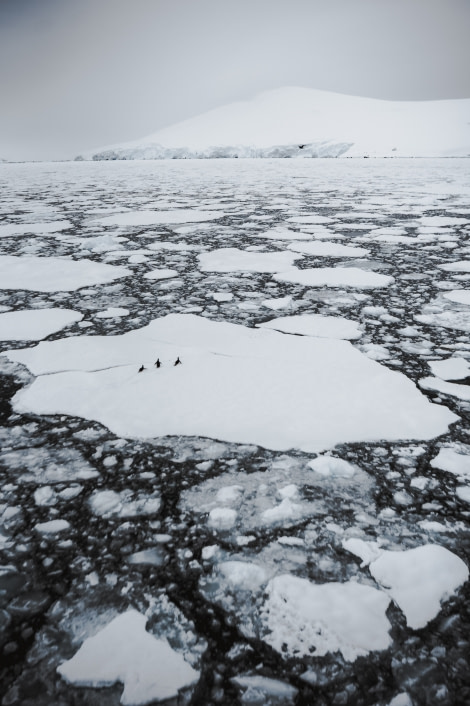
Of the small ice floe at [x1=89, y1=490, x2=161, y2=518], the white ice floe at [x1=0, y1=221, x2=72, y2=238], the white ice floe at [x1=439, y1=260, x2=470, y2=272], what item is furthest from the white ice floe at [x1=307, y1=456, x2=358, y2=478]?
the white ice floe at [x1=0, y1=221, x2=72, y2=238]

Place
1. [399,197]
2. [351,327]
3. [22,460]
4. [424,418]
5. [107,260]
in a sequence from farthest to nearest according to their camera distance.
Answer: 1. [399,197]
2. [107,260]
3. [351,327]
4. [424,418]
5. [22,460]

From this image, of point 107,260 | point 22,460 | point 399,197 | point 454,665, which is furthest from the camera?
point 399,197

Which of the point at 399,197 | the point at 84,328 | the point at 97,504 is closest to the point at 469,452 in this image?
the point at 97,504

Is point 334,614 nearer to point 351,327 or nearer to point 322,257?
point 351,327

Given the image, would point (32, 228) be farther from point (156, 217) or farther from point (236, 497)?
point (236, 497)

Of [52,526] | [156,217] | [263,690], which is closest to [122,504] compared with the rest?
[52,526]

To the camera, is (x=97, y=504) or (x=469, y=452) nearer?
(x=97, y=504)
